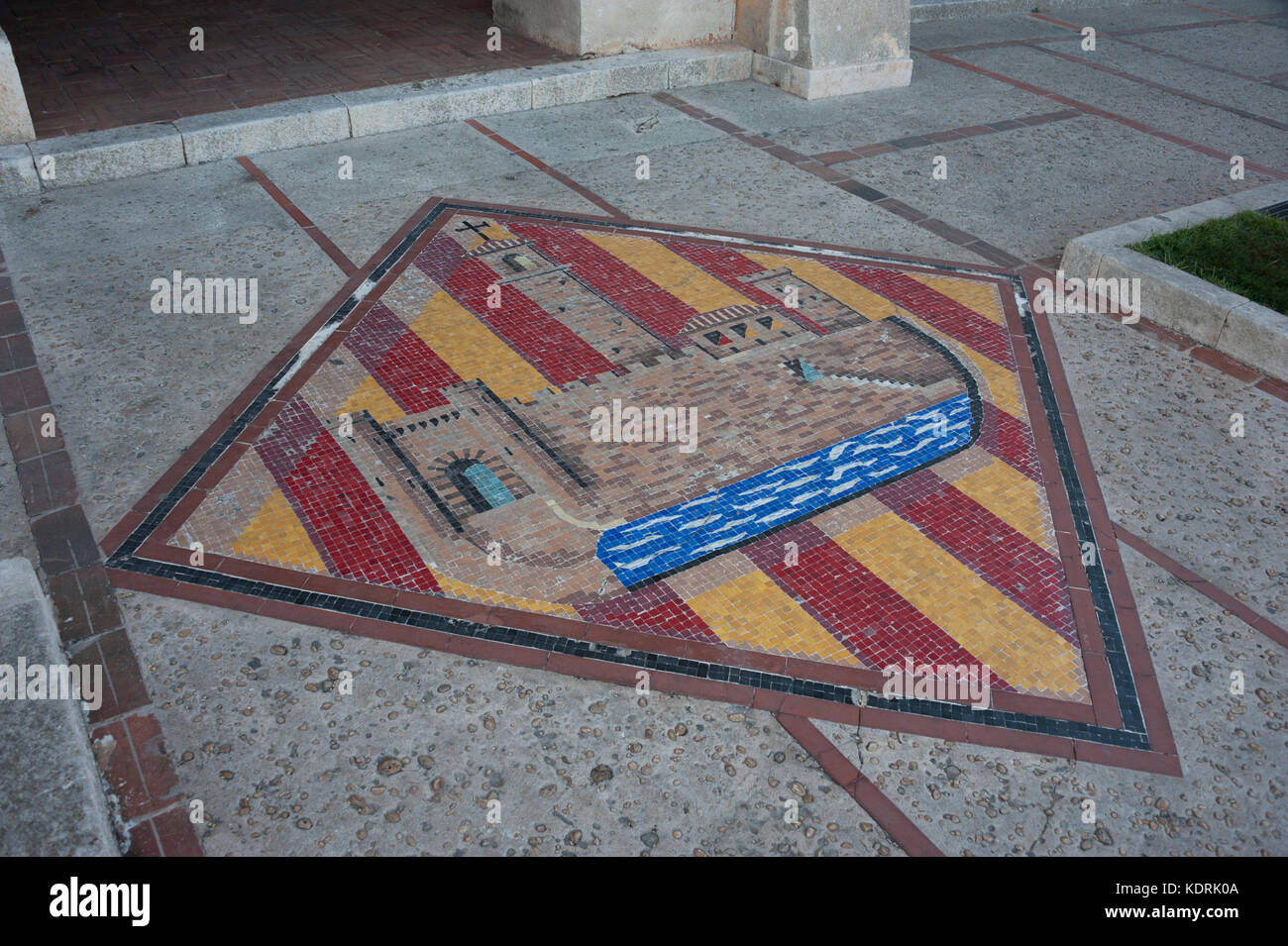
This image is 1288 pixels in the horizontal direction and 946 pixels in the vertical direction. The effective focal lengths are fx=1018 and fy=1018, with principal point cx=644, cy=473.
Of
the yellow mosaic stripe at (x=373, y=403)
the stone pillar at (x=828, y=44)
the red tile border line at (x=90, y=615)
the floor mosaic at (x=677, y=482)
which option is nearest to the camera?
the red tile border line at (x=90, y=615)

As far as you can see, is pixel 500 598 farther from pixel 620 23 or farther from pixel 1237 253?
pixel 620 23

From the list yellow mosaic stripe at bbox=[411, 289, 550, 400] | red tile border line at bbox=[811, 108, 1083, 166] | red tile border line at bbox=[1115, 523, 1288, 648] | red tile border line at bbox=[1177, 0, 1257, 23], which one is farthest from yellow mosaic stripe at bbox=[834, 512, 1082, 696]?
red tile border line at bbox=[1177, 0, 1257, 23]

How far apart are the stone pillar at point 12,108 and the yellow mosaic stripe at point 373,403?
4.43m

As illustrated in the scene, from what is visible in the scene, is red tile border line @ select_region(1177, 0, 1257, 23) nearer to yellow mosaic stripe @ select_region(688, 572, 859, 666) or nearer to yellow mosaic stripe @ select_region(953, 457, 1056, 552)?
yellow mosaic stripe @ select_region(953, 457, 1056, 552)

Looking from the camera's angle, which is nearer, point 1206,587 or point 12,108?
point 1206,587

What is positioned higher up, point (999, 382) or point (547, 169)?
point (547, 169)

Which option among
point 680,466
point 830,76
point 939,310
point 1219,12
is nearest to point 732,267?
point 939,310

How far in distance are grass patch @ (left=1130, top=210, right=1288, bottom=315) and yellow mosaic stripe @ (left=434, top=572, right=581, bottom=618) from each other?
5.24 m

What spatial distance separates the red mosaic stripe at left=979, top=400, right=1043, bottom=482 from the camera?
5.57 meters

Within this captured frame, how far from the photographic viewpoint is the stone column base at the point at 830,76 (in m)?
10.5

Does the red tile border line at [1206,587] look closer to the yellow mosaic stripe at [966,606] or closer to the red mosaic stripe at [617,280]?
the yellow mosaic stripe at [966,606]

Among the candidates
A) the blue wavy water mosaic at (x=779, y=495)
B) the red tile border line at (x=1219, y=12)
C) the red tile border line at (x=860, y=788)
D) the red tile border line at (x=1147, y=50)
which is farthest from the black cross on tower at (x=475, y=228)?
the red tile border line at (x=1219, y=12)

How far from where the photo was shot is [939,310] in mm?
7027

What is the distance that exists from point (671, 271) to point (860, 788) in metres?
4.40
